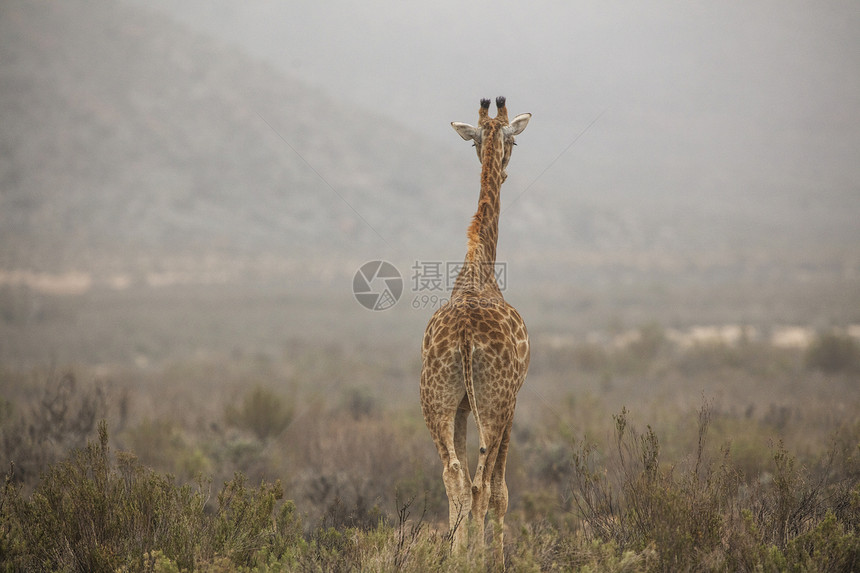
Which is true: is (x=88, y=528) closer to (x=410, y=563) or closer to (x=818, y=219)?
(x=410, y=563)

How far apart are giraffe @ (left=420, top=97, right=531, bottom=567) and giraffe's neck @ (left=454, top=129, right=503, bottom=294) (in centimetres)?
1

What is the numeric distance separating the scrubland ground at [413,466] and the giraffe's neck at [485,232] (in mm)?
1541

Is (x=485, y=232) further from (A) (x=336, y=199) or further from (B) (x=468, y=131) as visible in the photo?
(A) (x=336, y=199)

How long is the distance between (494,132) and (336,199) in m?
53.9

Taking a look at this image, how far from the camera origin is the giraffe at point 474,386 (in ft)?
15.1

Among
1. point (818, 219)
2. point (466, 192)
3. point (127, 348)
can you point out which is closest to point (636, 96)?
point (818, 219)

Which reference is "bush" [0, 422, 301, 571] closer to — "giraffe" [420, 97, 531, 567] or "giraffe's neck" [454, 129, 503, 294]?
"giraffe" [420, 97, 531, 567]

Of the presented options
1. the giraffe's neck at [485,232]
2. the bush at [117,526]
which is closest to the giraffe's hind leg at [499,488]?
the giraffe's neck at [485,232]

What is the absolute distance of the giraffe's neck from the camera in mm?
5176

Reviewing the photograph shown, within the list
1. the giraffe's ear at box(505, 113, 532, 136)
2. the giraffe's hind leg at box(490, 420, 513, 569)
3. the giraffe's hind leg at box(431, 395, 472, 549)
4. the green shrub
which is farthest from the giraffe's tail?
the green shrub

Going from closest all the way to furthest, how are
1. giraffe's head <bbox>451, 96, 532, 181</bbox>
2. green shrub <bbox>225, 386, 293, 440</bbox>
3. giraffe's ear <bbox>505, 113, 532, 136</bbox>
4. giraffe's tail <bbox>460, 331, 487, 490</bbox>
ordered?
giraffe's tail <bbox>460, 331, 487, 490</bbox> → giraffe's head <bbox>451, 96, 532, 181</bbox> → giraffe's ear <bbox>505, 113, 532, 136</bbox> → green shrub <bbox>225, 386, 293, 440</bbox>

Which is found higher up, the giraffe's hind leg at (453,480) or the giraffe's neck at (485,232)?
the giraffe's neck at (485,232)

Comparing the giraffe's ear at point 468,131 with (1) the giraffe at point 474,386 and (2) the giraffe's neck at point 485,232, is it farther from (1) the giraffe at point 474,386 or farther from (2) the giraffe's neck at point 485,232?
(1) the giraffe at point 474,386

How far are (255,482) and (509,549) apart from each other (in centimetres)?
433
